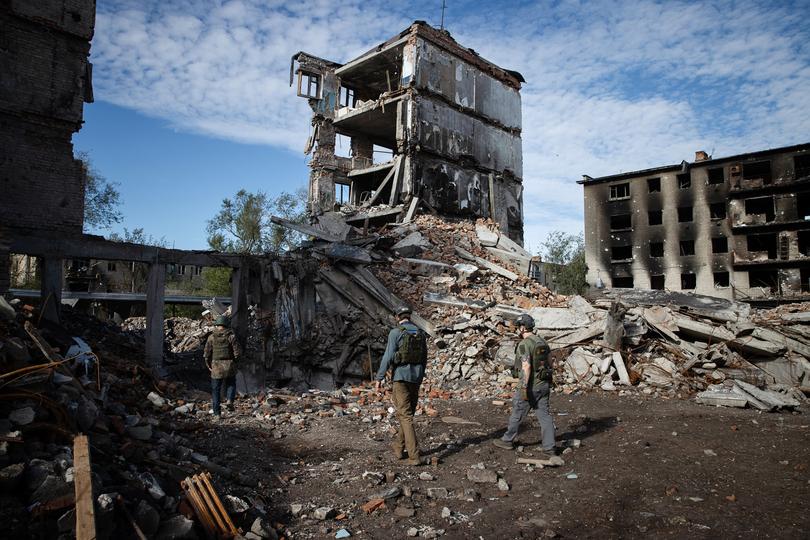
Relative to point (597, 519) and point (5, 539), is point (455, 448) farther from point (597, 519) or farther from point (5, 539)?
point (5, 539)

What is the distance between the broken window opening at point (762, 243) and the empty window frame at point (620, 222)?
6.30 meters

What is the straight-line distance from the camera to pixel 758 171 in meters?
27.5

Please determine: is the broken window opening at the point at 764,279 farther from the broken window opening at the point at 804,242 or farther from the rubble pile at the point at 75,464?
the rubble pile at the point at 75,464

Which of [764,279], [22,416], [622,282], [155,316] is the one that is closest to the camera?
[22,416]

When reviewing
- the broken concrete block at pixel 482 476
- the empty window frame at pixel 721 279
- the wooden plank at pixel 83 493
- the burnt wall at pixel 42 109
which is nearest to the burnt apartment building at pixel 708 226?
the empty window frame at pixel 721 279

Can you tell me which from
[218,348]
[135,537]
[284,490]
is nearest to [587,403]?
[284,490]

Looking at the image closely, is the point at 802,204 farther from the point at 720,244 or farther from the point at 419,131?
the point at 419,131

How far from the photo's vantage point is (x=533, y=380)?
5566mm

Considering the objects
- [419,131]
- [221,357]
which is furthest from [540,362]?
[419,131]

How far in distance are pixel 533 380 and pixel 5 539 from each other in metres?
4.74

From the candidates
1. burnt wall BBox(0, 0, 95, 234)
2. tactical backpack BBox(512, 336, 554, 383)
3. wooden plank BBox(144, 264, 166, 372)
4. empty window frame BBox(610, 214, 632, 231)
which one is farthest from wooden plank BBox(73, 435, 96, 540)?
empty window frame BBox(610, 214, 632, 231)

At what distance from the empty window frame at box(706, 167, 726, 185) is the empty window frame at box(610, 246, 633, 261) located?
591cm

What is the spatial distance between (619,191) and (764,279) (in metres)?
9.41

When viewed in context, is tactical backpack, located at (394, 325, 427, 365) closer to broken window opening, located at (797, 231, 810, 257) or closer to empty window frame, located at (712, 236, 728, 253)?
empty window frame, located at (712, 236, 728, 253)
